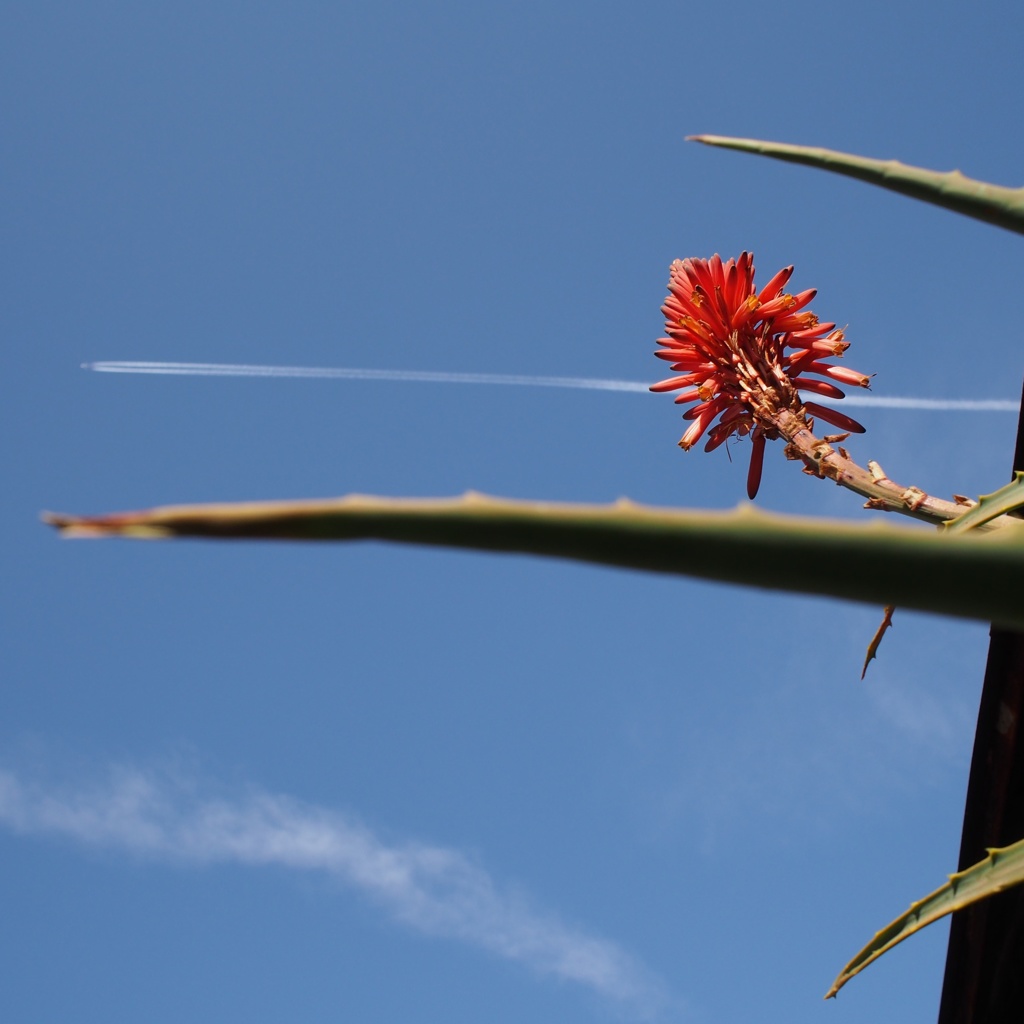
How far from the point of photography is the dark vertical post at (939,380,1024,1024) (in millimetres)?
2016

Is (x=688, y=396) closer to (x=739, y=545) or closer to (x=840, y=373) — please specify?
(x=840, y=373)

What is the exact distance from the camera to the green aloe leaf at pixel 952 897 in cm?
154

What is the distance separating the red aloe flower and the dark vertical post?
2.96 feet

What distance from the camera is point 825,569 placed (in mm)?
535

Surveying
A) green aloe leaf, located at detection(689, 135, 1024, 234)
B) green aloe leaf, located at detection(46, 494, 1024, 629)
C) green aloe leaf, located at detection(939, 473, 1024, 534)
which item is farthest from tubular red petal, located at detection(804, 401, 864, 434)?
green aloe leaf, located at detection(46, 494, 1024, 629)

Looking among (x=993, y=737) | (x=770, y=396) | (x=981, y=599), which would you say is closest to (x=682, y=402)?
(x=770, y=396)

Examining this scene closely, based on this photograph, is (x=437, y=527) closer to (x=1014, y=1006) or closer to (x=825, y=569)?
(x=825, y=569)

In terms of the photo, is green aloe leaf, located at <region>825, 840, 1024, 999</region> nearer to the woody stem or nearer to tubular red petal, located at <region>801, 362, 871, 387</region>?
the woody stem

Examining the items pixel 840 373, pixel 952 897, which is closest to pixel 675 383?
pixel 840 373

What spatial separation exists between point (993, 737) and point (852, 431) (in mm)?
985

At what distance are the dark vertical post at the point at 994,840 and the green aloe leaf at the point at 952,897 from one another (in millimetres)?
520

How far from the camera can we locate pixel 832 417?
2738 millimetres

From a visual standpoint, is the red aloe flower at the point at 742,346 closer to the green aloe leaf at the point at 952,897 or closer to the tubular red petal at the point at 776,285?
the tubular red petal at the point at 776,285

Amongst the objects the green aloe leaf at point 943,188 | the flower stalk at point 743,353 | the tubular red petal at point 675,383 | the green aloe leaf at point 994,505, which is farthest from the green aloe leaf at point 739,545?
the tubular red petal at point 675,383
